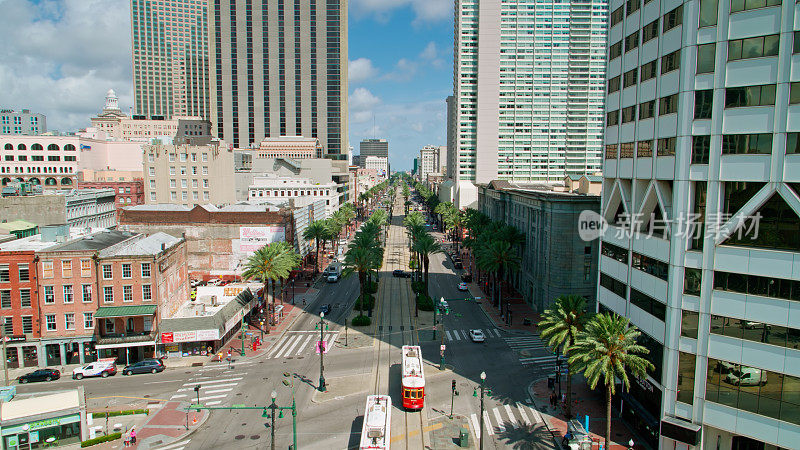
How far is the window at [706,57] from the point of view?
98.5 ft

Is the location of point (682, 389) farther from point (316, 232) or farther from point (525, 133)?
point (525, 133)

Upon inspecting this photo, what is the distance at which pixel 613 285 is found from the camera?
1670 inches

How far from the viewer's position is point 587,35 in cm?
16762

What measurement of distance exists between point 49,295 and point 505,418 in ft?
157

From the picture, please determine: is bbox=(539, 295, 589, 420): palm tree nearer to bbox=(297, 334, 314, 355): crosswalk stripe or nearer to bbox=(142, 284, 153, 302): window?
bbox=(297, 334, 314, 355): crosswalk stripe

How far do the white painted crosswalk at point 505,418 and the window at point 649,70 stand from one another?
2840 centimetres

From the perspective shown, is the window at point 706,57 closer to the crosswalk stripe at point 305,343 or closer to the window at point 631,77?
the window at point 631,77

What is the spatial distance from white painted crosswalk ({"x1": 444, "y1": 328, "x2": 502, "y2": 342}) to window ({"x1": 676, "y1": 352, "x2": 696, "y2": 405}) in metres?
28.9

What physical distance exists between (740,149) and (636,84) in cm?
1109

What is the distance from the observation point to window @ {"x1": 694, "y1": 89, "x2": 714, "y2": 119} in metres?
30.3

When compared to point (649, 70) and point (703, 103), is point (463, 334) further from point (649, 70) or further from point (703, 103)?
point (703, 103)

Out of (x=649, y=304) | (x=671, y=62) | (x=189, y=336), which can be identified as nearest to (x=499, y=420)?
(x=649, y=304)

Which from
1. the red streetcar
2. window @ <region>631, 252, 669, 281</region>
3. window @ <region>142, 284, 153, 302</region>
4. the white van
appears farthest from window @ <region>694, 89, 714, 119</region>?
window @ <region>142, 284, 153, 302</region>

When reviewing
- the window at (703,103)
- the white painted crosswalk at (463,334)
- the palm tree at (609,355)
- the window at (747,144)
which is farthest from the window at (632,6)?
the white painted crosswalk at (463,334)
